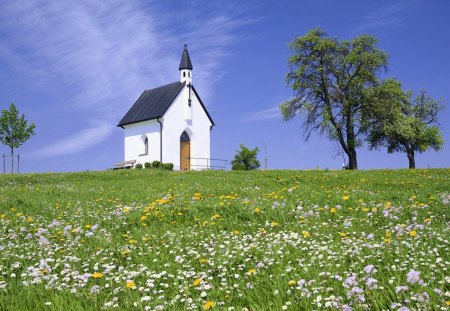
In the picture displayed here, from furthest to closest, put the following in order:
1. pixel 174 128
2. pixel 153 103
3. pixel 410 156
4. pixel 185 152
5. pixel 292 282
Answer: pixel 410 156
pixel 153 103
pixel 185 152
pixel 174 128
pixel 292 282

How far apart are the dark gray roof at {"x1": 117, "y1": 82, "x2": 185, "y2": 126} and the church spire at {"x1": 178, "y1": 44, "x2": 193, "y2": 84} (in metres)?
0.80

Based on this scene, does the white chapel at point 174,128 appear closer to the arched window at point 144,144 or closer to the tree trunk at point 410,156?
the arched window at point 144,144

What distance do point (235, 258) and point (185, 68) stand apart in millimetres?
47446

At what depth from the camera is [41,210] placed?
39.8ft

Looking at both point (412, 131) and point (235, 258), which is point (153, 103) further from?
point (235, 258)

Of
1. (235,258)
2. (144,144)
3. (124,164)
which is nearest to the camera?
(235,258)

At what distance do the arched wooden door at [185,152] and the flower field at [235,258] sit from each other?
40448 millimetres

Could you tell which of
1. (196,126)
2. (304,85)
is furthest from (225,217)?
(196,126)

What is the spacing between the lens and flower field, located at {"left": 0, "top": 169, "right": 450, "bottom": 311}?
478 centimetres

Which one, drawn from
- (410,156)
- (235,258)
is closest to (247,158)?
(410,156)

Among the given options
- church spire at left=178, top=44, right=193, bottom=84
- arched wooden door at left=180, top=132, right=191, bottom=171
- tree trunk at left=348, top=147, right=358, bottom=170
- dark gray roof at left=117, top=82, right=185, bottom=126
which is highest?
church spire at left=178, top=44, right=193, bottom=84

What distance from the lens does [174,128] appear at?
166ft

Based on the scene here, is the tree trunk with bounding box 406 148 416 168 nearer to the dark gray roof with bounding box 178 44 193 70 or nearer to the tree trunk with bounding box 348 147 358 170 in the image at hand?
the tree trunk with bounding box 348 147 358 170

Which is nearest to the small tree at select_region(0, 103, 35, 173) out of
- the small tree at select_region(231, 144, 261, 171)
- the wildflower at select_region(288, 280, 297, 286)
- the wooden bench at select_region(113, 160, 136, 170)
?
the wooden bench at select_region(113, 160, 136, 170)
